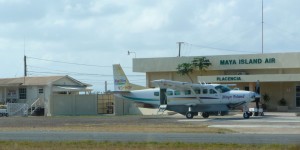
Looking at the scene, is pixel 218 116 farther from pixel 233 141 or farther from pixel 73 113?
pixel 233 141

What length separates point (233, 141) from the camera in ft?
68.2

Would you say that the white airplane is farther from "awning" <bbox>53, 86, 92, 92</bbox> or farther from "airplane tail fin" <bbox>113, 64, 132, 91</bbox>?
"awning" <bbox>53, 86, 92, 92</bbox>

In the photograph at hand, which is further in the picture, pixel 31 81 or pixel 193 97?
pixel 31 81

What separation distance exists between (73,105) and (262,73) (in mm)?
20408

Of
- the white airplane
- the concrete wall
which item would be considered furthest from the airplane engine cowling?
the concrete wall

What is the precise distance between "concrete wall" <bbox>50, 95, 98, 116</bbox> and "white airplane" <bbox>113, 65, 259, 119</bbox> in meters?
13.9

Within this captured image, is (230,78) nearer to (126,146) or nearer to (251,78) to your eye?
(251,78)

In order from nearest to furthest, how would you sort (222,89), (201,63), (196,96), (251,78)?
(222,89) → (196,96) → (251,78) → (201,63)

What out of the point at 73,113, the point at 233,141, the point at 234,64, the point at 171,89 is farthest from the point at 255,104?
the point at 233,141

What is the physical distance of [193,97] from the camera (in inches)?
1761

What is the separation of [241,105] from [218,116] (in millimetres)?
3290

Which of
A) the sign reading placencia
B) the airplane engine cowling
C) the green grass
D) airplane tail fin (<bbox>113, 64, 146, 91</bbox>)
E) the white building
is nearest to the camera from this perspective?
the green grass

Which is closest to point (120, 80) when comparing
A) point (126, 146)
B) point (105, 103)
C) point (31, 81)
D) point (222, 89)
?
point (222, 89)

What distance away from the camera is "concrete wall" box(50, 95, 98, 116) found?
59875 millimetres
